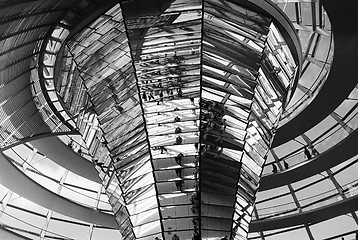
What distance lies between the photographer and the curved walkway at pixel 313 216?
28.3 metres

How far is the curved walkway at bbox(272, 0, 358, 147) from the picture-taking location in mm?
17438

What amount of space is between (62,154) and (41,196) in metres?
2.68

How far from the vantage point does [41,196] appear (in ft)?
95.3

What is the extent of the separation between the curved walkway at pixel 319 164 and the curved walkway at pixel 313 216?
2.11m

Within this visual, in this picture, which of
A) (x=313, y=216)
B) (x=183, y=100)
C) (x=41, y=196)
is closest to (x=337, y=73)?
(x=183, y=100)

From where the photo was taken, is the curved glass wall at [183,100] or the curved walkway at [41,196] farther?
the curved walkway at [41,196]

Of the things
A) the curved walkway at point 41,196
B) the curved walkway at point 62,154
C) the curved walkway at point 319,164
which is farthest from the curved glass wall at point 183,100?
the curved walkway at point 41,196

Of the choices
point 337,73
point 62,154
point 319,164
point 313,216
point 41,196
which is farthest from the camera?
point 313,216

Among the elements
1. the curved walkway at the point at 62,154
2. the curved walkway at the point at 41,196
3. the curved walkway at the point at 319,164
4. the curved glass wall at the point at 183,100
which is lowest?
the curved glass wall at the point at 183,100

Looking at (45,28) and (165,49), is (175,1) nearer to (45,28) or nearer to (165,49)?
(165,49)

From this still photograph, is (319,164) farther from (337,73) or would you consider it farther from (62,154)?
(62,154)

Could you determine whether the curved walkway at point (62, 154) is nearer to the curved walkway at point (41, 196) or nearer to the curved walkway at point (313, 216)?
the curved walkway at point (41, 196)

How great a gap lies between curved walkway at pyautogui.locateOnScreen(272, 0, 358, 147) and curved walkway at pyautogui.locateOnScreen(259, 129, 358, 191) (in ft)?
5.70

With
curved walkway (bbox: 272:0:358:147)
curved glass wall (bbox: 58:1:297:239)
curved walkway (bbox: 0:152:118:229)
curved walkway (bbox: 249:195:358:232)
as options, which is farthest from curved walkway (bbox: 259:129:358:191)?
curved walkway (bbox: 0:152:118:229)
